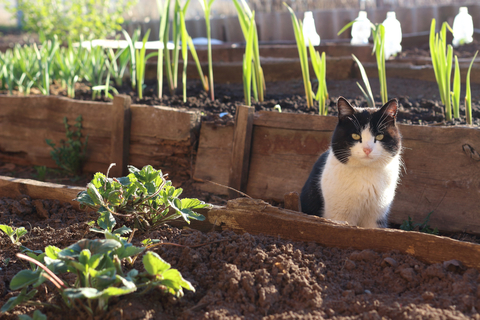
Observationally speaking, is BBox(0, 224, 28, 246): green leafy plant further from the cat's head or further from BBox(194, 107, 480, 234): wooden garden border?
the cat's head

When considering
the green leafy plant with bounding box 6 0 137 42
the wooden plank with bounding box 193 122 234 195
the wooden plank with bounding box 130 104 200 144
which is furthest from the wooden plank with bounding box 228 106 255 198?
the green leafy plant with bounding box 6 0 137 42

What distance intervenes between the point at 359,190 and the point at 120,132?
1.66m

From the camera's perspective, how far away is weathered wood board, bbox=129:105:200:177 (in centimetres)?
252

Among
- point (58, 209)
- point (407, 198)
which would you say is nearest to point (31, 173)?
point (58, 209)

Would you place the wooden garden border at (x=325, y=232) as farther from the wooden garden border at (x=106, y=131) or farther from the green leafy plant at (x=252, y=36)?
the green leafy plant at (x=252, y=36)

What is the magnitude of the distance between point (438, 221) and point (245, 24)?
1748mm

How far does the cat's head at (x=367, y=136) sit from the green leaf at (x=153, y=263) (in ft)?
3.35

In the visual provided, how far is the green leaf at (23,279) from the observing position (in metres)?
0.97

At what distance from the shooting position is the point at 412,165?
2.10m

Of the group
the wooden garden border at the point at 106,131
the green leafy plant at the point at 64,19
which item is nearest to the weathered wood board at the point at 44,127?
the wooden garden border at the point at 106,131

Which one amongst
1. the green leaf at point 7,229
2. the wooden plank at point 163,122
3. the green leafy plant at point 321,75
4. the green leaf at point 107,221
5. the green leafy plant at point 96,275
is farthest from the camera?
the wooden plank at point 163,122

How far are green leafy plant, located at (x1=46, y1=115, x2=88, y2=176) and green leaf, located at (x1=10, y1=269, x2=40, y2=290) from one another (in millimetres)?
1956

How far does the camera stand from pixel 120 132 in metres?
2.65

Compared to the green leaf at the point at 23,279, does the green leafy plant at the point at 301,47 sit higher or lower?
higher
